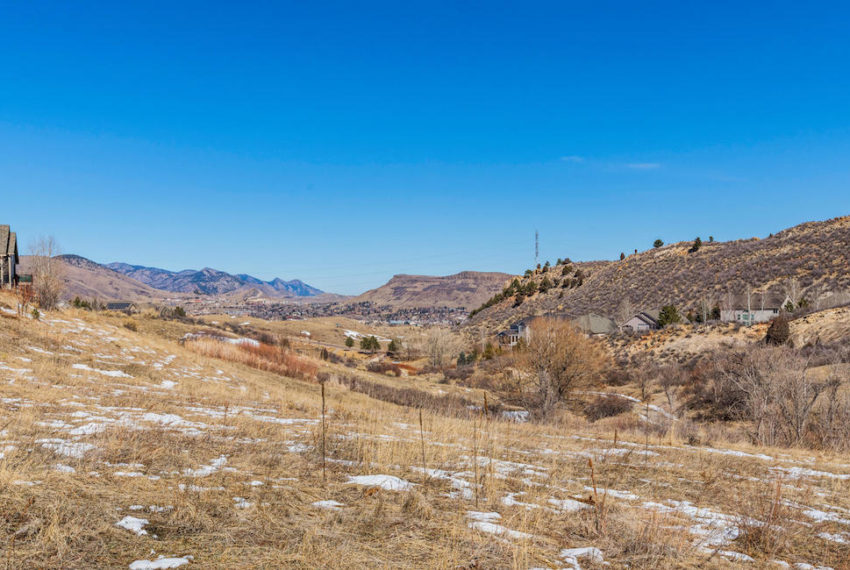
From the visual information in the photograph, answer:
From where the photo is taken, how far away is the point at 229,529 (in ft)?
13.6

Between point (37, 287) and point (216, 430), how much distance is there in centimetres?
2825

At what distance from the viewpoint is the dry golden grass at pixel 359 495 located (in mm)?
3865

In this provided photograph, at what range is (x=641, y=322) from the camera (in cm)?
6812

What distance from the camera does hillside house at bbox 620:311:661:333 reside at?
66250 mm

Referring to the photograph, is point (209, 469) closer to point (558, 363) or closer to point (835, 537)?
point (835, 537)

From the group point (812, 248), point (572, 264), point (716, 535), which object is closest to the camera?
point (716, 535)

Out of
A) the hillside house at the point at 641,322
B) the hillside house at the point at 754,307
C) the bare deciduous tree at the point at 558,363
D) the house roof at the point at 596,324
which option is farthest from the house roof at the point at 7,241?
the hillside house at the point at 754,307

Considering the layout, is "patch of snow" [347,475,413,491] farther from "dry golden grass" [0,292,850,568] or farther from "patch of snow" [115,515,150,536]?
"patch of snow" [115,515,150,536]

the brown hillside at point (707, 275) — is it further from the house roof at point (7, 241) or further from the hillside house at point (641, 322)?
the house roof at point (7, 241)

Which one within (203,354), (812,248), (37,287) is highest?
(812,248)

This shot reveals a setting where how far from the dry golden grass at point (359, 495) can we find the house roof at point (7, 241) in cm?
3905

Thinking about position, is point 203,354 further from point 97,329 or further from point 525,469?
point 525,469

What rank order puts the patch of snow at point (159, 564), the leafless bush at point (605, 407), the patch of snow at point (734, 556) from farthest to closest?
the leafless bush at point (605, 407) < the patch of snow at point (734, 556) < the patch of snow at point (159, 564)

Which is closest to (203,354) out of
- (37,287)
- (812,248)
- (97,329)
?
(97,329)
